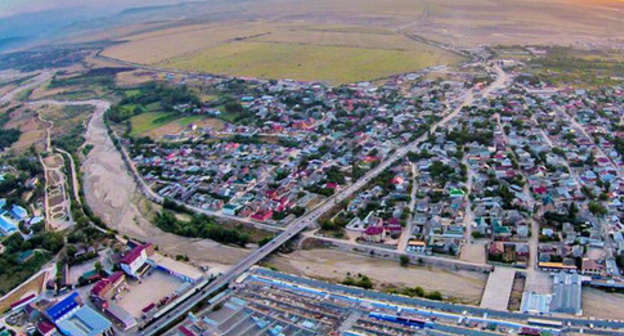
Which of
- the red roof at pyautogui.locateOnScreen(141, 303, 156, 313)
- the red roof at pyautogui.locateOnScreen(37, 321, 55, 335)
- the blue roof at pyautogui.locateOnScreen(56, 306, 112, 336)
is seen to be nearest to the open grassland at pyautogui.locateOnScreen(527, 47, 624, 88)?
the red roof at pyautogui.locateOnScreen(141, 303, 156, 313)

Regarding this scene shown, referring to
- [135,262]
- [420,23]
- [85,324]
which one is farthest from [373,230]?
[420,23]

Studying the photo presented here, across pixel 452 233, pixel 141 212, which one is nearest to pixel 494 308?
pixel 452 233

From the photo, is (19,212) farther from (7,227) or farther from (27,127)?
(27,127)

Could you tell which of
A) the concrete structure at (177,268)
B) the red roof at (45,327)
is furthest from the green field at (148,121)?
the red roof at (45,327)

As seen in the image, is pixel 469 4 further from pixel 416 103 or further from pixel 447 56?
pixel 416 103

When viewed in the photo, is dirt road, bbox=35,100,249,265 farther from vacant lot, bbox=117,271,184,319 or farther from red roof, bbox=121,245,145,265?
vacant lot, bbox=117,271,184,319

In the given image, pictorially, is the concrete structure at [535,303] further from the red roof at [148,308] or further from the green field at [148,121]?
the green field at [148,121]
